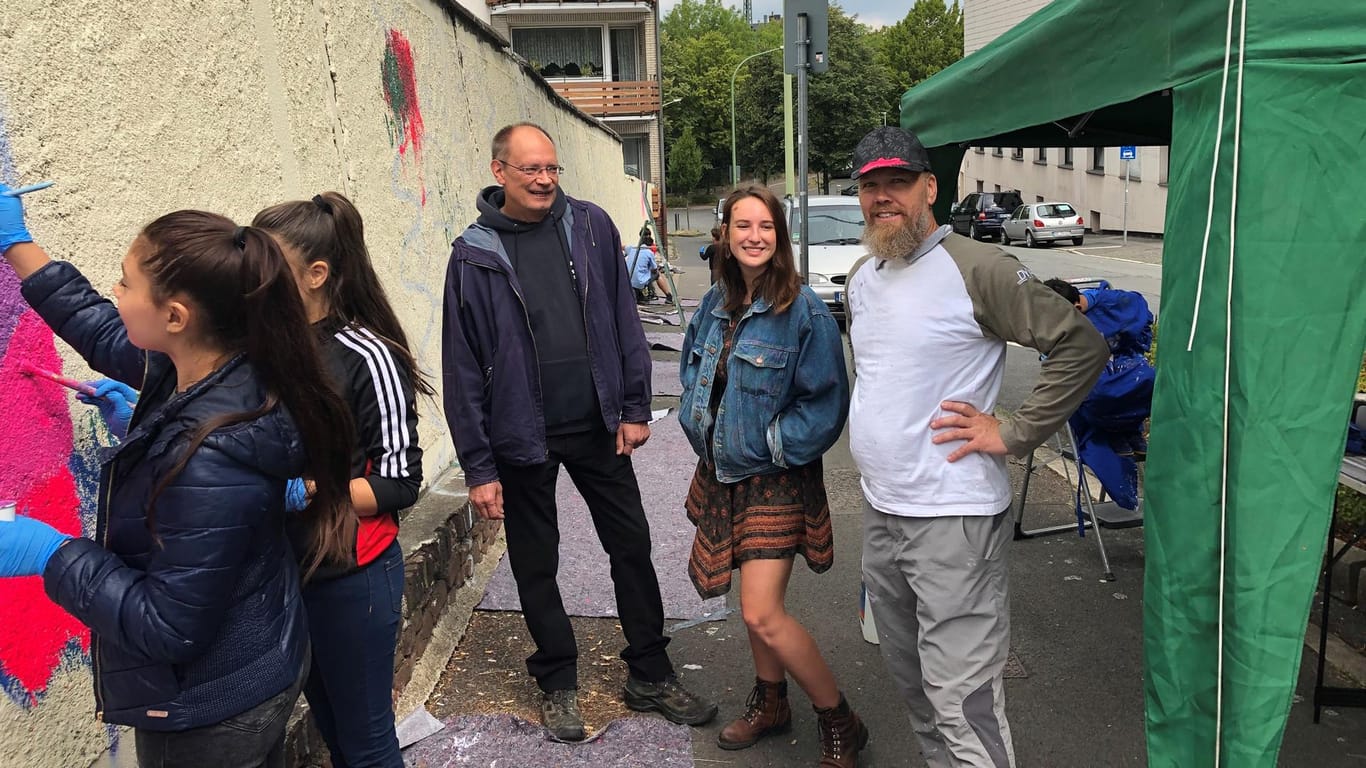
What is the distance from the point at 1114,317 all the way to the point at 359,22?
368 centimetres

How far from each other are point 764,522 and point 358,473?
4.13ft

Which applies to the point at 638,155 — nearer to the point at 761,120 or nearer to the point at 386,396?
the point at 761,120

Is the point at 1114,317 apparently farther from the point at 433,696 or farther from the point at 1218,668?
the point at 433,696

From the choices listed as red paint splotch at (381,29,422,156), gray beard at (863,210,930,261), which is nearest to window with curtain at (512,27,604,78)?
red paint splotch at (381,29,422,156)

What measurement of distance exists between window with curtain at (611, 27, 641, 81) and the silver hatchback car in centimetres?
1454

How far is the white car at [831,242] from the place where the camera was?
12.7 meters

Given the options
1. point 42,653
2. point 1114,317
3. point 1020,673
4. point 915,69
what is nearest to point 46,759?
point 42,653

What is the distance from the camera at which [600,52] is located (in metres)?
34.6

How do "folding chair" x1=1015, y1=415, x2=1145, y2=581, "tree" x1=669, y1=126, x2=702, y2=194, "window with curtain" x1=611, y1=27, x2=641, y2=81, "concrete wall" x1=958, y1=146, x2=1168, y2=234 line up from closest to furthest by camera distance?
"folding chair" x1=1015, y1=415, x2=1145, y2=581
"concrete wall" x1=958, y1=146, x2=1168, y2=234
"window with curtain" x1=611, y1=27, x2=641, y2=81
"tree" x1=669, y1=126, x2=702, y2=194

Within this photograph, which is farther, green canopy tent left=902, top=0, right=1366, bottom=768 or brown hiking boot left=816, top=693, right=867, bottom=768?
brown hiking boot left=816, top=693, right=867, bottom=768

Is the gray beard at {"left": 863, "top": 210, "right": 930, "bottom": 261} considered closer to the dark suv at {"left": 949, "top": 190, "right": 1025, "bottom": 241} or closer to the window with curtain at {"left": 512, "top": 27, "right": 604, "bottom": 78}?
the dark suv at {"left": 949, "top": 190, "right": 1025, "bottom": 241}

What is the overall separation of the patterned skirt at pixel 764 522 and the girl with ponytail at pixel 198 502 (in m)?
1.45

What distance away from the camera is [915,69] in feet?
194

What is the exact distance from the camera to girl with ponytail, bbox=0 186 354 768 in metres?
1.63
